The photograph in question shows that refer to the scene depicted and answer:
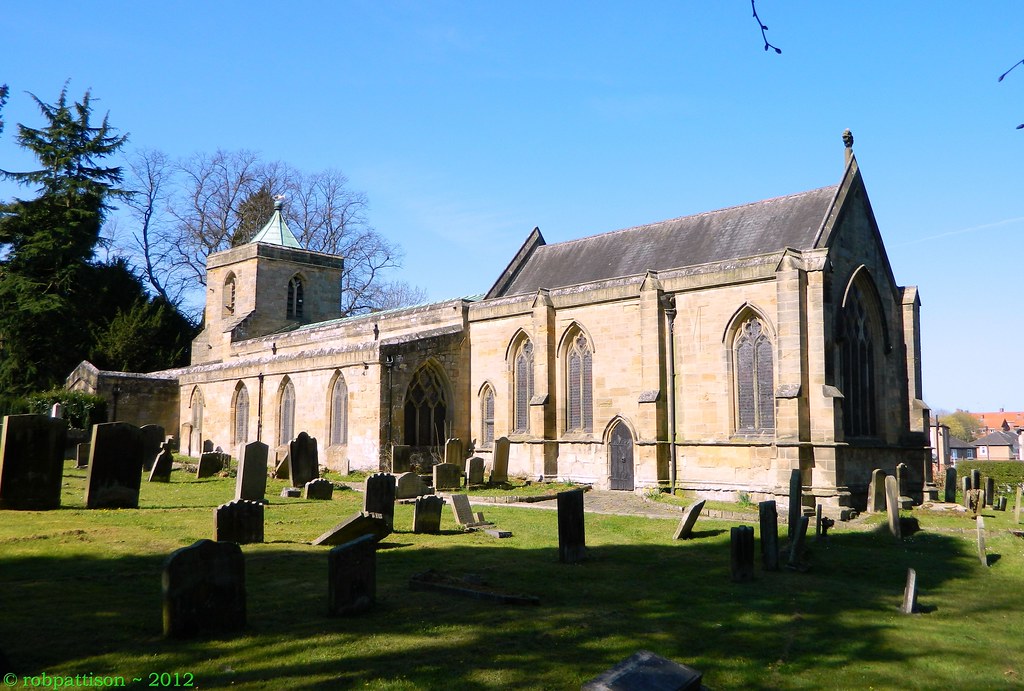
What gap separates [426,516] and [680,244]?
1591cm

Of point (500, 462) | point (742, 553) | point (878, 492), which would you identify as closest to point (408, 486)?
point (500, 462)

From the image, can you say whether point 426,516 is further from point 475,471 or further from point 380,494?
point 475,471

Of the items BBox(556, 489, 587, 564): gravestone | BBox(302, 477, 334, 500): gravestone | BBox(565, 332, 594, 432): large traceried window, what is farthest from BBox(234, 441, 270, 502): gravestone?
BBox(565, 332, 594, 432): large traceried window

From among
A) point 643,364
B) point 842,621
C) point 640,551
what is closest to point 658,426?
point 643,364

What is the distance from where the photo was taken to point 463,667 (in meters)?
6.88

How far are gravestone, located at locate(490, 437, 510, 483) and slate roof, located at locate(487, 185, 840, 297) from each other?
6.89m

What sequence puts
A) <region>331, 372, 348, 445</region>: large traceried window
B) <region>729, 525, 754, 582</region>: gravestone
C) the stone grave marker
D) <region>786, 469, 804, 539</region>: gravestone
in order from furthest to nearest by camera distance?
<region>331, 372, 348, 445</region>: large traceried window
the stone grave marker
<region>786, 469, 804, 539</region>: gravestone
<region>729, 525, 754, 582</region>: gravestone

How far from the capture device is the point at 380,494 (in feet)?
46.0

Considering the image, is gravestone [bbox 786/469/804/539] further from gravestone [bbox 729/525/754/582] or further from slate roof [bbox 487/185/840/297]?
slate roof [bbox 487/185/840/297]

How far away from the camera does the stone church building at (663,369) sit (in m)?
21.4

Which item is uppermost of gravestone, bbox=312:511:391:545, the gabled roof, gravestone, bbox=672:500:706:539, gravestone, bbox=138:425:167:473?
the gabled roof

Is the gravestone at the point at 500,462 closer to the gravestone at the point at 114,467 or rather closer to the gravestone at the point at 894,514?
the gravestone at the point at 114,467

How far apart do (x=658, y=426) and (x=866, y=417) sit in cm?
629

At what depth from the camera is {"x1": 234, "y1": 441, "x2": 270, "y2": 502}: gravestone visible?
653 inches
